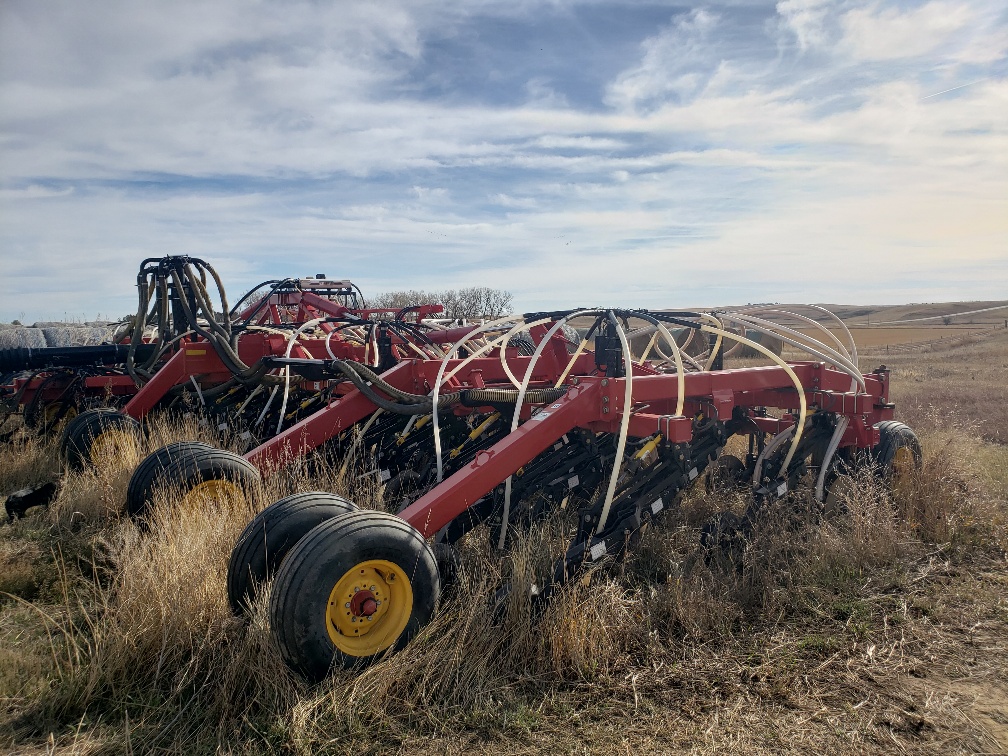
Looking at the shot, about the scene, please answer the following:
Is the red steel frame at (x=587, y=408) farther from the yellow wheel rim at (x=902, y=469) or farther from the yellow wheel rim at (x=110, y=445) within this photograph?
the yellow wheel rim at (x=110, y=445)

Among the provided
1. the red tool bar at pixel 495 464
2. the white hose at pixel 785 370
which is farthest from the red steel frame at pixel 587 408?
the white hose at pixel 785 370

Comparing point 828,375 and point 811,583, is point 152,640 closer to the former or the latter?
point 811,583

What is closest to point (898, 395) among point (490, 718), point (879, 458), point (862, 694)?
point (879, 458)

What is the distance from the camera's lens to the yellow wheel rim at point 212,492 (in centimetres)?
423

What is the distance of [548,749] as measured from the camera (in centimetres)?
264

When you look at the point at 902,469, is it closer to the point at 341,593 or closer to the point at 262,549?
the point at 341,593

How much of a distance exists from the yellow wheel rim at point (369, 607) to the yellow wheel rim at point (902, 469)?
152 inches

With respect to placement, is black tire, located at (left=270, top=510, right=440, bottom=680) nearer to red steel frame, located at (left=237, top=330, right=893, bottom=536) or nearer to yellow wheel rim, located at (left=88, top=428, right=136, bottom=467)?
red steel frame, located at (left=237, top=330, right=893, bottom=536)

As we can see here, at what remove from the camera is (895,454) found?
5.68 m

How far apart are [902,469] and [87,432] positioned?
6.46 m

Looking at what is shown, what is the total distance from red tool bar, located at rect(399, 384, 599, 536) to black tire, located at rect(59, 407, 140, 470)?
3.60 metres

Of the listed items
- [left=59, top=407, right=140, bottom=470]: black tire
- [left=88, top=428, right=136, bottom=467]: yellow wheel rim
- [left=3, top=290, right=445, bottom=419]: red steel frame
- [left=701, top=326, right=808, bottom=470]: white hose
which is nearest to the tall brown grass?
[left=701, top=326, right=808, bottom=470]: white hose

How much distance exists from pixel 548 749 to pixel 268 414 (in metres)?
6.05

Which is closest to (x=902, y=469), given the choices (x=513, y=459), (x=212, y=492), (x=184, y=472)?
(x=513, y=459)
